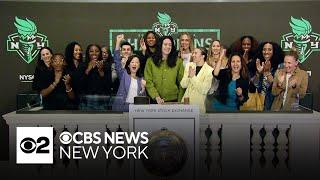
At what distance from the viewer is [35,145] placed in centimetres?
331

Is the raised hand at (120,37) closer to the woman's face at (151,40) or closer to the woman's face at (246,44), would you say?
the woman's face at (151,40)

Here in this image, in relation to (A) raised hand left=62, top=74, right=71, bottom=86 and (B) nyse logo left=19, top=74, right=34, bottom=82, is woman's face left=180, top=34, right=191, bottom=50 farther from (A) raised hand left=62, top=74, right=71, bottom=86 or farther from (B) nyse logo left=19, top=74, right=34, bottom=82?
(B) nyse logo left=19, top=74, right=34, bottom=82

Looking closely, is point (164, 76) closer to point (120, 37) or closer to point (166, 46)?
point (166, 46)

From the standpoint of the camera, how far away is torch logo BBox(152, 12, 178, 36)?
18.2 feet

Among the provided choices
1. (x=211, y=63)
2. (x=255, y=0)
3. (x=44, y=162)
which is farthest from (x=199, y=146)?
(x=255, y=0)

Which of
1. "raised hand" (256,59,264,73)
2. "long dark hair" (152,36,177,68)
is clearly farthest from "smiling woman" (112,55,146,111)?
"raised hand" (256,59,264,73)

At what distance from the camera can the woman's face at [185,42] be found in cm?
550

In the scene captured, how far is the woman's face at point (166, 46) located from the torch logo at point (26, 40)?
160 centimetres

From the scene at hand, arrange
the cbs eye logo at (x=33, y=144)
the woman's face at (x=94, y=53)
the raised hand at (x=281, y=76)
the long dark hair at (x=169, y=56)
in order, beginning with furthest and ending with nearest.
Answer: the woman's face at (x=94, y=53), the raised hand at (x=281, y=76), the long dark hair at (x=169, y=56), the cbs eye logo at (x=33, y=144)

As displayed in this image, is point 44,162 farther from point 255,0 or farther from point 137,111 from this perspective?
point 255,0

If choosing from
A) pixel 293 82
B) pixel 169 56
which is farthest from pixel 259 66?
pixel 169 56

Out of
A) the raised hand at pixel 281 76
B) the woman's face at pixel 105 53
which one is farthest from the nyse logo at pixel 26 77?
the raised hand at pixel 281 76

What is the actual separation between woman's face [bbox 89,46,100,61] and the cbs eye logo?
7.27 ft

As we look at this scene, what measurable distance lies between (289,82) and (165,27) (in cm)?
177
